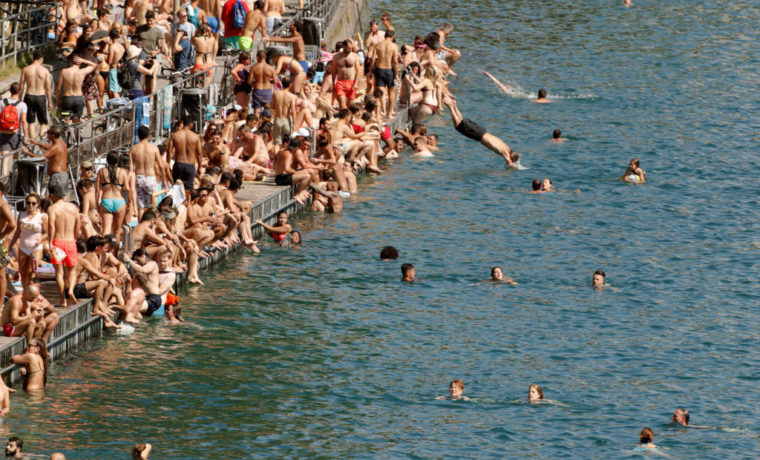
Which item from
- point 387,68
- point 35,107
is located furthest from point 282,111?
point 387,68

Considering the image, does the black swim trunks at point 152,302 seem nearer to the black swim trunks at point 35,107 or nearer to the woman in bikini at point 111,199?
the woman in bikini at point 111,199

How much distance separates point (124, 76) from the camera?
30.4 meters

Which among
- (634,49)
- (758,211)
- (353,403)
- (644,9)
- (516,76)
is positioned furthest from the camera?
(644,9)

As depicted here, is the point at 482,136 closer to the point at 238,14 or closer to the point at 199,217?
the point at 238,14

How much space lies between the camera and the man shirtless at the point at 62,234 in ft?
72.4

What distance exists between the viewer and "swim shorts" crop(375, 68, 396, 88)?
128 ft

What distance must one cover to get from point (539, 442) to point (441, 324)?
554 centimetres

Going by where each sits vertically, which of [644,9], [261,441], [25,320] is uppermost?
[644,9]

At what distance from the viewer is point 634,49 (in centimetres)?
5478

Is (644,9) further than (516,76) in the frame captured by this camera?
Yes

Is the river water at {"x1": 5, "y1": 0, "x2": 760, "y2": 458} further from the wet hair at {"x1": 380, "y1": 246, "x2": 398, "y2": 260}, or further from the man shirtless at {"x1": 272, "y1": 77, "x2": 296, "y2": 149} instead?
the man shirtless at {"x1": 272, "y1": 77, "x2": 296, "y2": 149}

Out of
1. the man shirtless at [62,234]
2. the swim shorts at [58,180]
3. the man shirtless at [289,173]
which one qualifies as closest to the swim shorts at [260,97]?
the man shirtless at [289,173]

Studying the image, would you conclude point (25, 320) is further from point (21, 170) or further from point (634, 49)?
point (634, 49)

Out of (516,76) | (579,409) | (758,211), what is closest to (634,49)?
(516,76)
